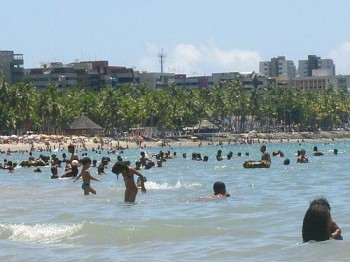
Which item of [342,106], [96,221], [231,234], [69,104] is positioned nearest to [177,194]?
[96,221]

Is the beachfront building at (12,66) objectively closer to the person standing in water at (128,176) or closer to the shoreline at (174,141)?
the shoreline at (174,141)

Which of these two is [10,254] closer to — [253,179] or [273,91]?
[253,179]

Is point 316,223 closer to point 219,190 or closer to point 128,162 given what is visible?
point 219,190

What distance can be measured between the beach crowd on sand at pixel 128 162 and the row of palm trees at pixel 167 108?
7.26m

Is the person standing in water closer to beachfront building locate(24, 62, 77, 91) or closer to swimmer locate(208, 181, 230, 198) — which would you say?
swimmer locate(208, 181, 230, 198)


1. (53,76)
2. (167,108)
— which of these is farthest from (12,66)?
(167,108)

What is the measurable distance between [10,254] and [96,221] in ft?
14.9

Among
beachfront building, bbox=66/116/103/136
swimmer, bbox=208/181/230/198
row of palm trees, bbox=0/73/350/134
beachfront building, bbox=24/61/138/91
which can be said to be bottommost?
swimmer, bbox=208/181/230/198

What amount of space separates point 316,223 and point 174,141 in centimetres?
13477

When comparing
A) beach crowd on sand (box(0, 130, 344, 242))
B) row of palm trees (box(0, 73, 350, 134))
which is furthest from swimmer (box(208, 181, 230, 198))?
row of palm trees (box(0, 73, 350, 134))

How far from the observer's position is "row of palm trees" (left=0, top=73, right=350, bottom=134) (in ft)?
429

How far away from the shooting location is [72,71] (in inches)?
7598

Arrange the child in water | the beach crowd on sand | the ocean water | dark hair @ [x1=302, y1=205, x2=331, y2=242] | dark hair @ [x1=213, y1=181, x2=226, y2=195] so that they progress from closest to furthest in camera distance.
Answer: dark hair @ [x1=302, y1=205, x2=331, y2=242] → the beach crowd on sand → the ocean water → dark hair @ [x1=213, y1=181, x2=226, y2=195] → the child in water

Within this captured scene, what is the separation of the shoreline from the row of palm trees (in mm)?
5263
